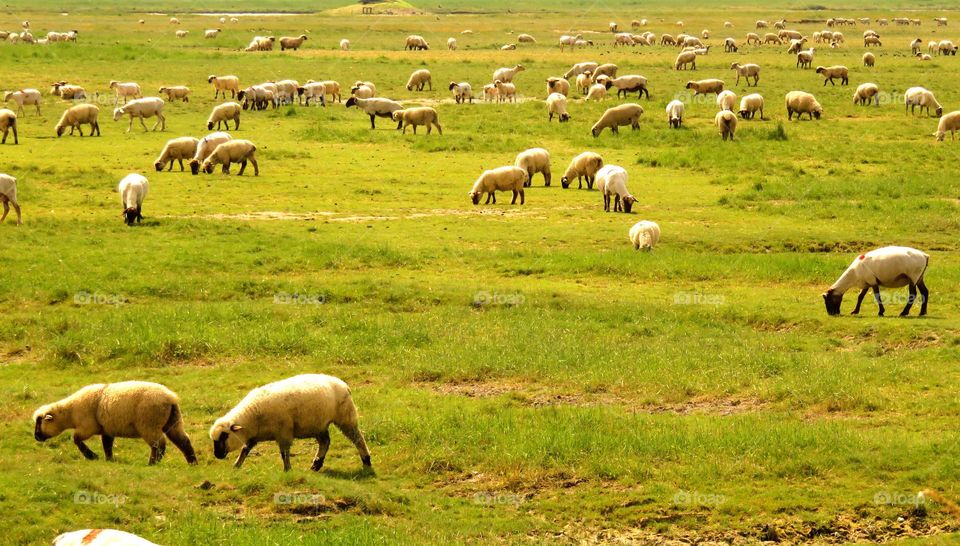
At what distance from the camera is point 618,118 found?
40906mm

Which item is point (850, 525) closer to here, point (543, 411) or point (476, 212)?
point (543, 411)

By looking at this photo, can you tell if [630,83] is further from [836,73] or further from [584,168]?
[584,168]

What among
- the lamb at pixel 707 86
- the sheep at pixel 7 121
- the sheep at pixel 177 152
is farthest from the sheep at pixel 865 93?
the sheep at pixel 7 121

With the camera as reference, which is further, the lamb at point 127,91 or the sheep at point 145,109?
the lamb at point 127,91

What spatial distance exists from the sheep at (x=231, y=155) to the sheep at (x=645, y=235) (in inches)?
469

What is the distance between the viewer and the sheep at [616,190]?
28469 millimetres

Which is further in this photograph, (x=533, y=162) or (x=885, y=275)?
(x=533, y=162)

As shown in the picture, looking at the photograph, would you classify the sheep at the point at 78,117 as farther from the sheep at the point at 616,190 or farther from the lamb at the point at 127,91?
the sheep at the point at 616,190

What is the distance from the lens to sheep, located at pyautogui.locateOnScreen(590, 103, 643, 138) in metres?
40.6

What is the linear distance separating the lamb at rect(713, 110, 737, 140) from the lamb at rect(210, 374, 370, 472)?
1083 inches

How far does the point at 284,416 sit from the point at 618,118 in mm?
29286

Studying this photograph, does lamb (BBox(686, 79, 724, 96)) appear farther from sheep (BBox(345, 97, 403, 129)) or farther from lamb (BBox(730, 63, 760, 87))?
sheep (BBox(345, 97, 403, 129))

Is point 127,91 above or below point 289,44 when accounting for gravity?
below

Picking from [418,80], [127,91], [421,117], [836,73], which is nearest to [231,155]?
[421,117]
